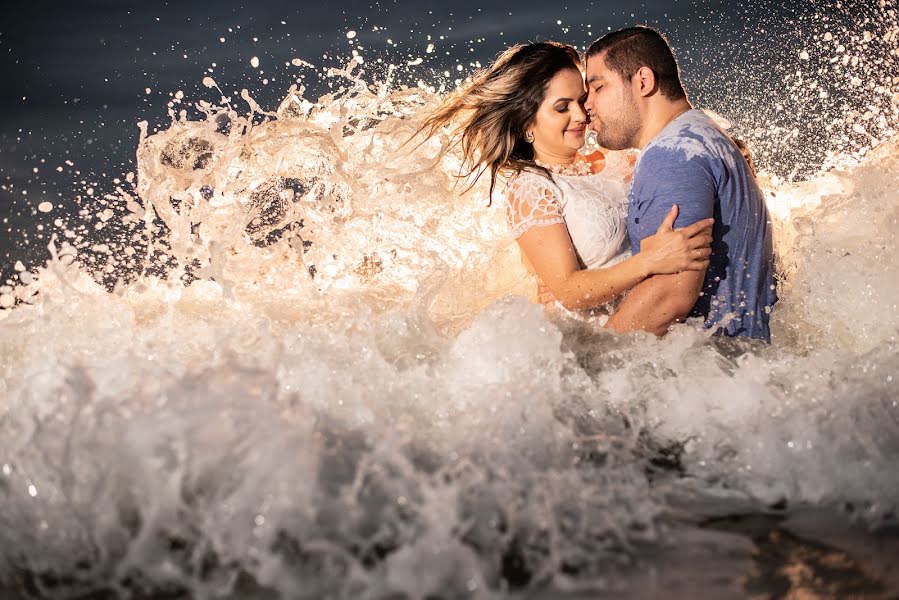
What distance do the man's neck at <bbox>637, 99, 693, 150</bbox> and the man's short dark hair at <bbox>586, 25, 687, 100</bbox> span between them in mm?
56

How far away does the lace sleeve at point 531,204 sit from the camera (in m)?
4.23

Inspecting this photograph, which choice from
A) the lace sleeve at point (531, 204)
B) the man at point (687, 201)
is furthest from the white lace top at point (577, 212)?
the man at point (687, 201)

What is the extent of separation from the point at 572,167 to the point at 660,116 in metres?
0.85

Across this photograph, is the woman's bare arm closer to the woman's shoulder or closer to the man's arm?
the man's arm

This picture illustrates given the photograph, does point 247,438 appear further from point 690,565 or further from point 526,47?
point 526,47

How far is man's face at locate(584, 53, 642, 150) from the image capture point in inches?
171

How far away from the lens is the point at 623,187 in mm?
4578

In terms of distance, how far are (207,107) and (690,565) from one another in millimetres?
3864

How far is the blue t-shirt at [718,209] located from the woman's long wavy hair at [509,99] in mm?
959

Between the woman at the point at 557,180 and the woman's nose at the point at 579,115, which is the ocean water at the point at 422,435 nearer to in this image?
the woman at the point at 557,180

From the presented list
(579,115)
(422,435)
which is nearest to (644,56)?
(579,115)

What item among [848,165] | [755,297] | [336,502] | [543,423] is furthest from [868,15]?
[336,502]

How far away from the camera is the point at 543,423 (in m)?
3.00

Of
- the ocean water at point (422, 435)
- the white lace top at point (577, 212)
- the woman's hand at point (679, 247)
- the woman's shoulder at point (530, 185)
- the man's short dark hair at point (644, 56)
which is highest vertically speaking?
the man's short dark hair at point (644, 56)
